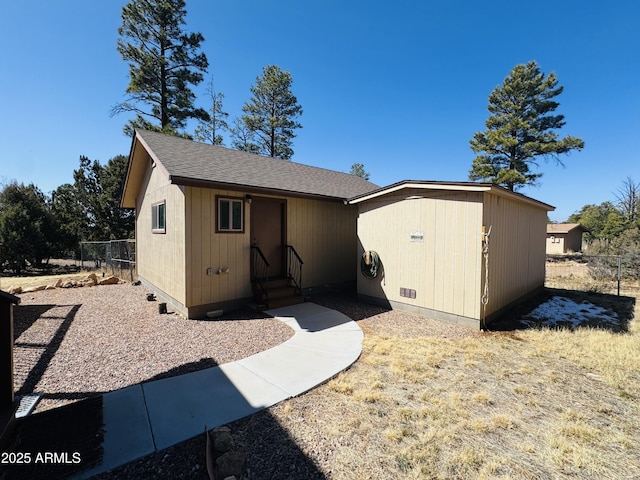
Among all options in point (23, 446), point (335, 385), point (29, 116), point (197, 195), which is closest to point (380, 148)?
point (197, 195)

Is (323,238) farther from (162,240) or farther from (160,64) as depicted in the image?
(160,64)

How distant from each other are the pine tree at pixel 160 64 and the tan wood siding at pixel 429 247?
1459 centimetres

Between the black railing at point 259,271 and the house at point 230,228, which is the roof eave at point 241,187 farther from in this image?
the black railing at point 259,271

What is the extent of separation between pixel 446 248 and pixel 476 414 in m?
3.53

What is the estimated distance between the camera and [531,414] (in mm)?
2818

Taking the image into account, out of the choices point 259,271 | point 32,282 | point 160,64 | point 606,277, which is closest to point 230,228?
point 259,271

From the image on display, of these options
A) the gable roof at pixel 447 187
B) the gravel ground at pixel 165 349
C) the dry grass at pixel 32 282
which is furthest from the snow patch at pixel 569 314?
the dry grass at pixel 32 282

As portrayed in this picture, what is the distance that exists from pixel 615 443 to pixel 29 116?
1669 centimetres

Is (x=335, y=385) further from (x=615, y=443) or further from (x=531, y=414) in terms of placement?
(x=615, y=443)

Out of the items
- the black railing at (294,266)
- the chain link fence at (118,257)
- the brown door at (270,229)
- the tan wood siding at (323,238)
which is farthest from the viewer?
the chain link fence at (118,257)

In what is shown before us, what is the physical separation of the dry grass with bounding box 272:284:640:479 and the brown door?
3.97 metres

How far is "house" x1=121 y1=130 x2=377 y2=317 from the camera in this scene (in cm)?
611

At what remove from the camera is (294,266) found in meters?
7.93

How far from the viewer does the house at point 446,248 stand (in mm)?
5414
